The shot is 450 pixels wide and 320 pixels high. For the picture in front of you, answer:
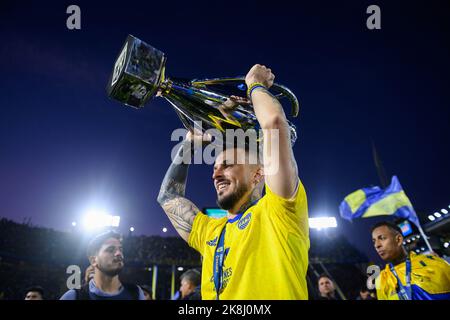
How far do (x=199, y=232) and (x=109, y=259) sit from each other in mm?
2934

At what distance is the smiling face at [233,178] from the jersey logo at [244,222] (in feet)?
0.71

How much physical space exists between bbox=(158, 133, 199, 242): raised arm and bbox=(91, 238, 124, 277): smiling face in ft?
8.28

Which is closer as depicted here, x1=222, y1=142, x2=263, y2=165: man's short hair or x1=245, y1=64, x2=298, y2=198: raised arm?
x1=245, y1=64, x2=298, y2=198: raised arm

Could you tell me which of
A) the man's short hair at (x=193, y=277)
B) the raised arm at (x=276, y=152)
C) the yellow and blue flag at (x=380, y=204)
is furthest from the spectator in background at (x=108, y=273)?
the yellow and blue flag at (x=380, y=204)

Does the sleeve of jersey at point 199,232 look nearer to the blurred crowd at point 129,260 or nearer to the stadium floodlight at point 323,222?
the blurred crowd at point 129,260

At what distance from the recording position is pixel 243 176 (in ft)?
6.89

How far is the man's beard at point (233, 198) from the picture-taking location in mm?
2043

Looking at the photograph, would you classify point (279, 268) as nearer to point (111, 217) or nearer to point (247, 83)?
point (247, 83)

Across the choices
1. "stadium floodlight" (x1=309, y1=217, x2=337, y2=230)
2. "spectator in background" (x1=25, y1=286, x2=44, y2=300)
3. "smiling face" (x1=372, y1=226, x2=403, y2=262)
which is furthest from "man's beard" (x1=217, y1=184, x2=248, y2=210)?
"stadium floodlight" (x1=309, y1=217, x2=337, y2=230)

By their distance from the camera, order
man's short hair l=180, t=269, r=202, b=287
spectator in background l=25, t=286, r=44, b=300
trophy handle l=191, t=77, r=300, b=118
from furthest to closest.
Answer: man's short hair l=180, t=269, r=202, b=287 → spectator in background l=25, t=286, r=44, b=300 → trophy handle l=191, t=77, r=300, b=118

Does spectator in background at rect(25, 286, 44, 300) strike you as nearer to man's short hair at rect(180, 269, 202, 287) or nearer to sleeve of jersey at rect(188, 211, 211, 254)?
man's short hair at rect(180, 269, 202, 287)

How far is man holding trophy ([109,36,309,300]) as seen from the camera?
1.49m

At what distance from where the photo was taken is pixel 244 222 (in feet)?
5.97
